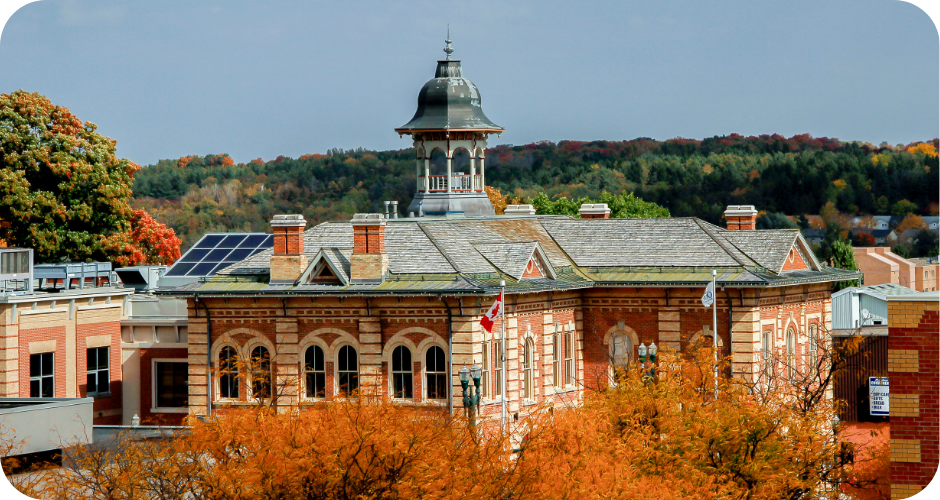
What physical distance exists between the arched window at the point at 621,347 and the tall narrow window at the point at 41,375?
19.1 m

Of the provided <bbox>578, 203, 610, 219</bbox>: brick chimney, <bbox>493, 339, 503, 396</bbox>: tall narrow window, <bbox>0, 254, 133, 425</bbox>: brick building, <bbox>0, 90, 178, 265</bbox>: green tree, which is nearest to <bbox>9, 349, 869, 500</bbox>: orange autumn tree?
<bbox>493, 339, 503, 396</bbox>: tall narrow window

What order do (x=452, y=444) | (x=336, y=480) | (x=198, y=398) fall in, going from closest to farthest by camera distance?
(x=336, y=480), (x=452, y=444), (x=198, y=398)

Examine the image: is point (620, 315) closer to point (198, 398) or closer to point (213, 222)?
point (198, 398)

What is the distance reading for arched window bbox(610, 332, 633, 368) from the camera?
54.2 metres

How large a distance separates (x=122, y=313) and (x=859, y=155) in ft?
414

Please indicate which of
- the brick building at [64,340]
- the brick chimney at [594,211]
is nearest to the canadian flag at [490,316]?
the brick building at [64,340]

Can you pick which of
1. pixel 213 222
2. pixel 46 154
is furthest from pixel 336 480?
pixel 213 222

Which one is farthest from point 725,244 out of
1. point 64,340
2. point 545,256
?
point 64,340

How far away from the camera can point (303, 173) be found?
176 m

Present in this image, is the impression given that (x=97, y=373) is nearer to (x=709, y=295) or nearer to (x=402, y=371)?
(x=402, y=371)

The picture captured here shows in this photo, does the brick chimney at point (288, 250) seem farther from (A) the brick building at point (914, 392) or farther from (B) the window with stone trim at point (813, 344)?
(A) the brick building at point (914, 392)

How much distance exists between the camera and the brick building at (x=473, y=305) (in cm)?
4869

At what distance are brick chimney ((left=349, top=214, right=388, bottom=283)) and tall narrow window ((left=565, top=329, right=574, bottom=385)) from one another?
812 centimetres

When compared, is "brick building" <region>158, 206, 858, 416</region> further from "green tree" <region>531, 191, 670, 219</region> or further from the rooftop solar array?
"green tree" <region>531, 191, 670, 219</region>
